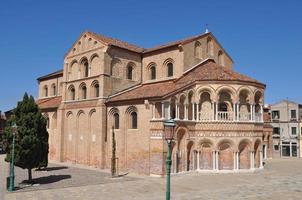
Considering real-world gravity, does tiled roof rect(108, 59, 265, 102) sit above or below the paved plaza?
above

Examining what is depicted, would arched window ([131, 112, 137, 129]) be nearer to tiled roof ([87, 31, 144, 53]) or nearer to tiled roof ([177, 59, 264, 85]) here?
tiled roof ([177, 59, 264, 85])

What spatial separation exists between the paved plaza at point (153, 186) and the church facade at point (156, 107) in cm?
199

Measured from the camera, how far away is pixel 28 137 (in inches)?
766

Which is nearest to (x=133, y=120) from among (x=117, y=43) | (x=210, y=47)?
(x=117, y=43)

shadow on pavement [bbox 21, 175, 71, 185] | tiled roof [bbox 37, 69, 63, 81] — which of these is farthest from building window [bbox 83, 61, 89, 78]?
shadow on pavement [bbox 21, 175, 71, 185]

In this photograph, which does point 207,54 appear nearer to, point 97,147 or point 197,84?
point 197,84

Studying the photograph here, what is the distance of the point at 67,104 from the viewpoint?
33.7 meters

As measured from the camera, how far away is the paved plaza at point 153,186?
1711 centimetres

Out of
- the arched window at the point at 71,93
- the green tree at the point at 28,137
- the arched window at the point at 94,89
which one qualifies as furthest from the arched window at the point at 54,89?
the green tree at the point at 28,137

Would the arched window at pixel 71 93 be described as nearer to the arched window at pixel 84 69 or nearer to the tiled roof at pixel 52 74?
the arched window at pixel 84 69

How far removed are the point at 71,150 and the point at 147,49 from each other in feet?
42.9

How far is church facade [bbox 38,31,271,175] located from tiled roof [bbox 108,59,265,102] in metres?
0.08

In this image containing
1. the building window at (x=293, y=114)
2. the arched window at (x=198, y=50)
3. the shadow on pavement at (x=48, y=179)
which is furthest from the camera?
the building window at (x=293, y=114)

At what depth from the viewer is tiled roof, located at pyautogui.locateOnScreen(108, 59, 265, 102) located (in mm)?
25827
